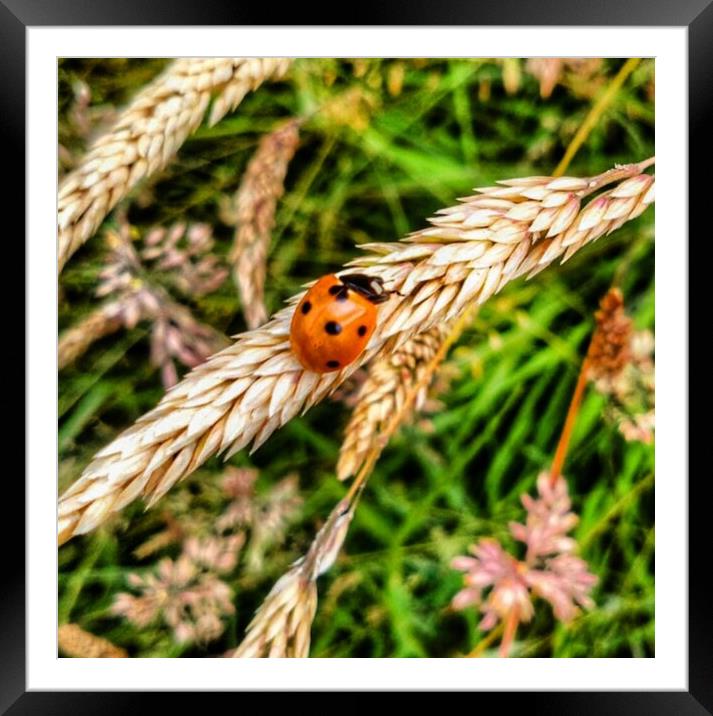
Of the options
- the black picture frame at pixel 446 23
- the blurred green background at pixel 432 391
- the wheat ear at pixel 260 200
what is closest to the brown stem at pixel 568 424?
the blurred green background at pixel 432 391

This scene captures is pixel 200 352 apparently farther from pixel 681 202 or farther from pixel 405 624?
pixel 681 202

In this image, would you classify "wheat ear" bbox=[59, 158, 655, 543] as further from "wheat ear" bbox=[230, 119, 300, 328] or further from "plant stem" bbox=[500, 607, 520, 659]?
"plant stem" bbox=[500, 607, 520, 659]

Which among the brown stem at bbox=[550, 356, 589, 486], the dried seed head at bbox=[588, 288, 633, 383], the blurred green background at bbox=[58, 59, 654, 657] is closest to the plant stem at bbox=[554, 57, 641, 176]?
the blurred green background at bbox=[58, 59, 654, 657]

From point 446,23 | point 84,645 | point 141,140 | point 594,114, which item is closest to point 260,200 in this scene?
point 141,140

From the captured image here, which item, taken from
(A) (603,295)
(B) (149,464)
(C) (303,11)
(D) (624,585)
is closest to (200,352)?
(B) (149,464)

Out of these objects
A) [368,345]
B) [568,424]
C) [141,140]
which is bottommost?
[568,424]

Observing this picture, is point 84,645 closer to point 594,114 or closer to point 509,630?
point 509,630

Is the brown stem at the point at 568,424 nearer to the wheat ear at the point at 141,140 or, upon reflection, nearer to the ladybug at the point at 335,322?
the ladybug at the point at 335,322
